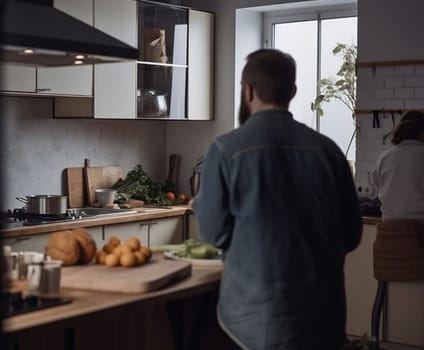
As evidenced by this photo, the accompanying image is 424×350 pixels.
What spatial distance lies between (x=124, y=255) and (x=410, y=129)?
8.24ft

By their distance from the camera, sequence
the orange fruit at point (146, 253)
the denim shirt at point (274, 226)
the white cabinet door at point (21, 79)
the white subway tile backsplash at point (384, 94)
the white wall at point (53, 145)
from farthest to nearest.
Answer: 1. the white subway tile backsplash at point (384, 94)
2. the white wall at point (53, 145)
3. the white cabinet door at point (21, 79)
4. the orange fruit at point (146, 253)
5. the denim shirt at point (274, 226)

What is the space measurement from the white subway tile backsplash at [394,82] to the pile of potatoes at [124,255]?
2934 mm

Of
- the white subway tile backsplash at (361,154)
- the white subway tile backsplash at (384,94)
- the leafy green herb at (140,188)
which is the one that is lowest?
the leafy green herb at (140,188)

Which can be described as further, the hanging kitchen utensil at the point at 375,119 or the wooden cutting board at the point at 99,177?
the wooden cutting board at the point at 99,177

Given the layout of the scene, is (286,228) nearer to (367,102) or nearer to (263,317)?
(263,317)

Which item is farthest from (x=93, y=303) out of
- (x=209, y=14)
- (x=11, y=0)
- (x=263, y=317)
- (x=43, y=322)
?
(x=209, y=14)

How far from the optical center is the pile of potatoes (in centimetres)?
270

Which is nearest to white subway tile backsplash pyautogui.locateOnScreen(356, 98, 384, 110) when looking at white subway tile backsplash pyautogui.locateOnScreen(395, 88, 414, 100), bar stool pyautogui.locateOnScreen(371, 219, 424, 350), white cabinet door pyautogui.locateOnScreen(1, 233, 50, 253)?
white subway tile backsplash pyautogui.locateOnScreen(395, 88, 414, 100)

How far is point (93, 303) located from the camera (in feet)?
7.38

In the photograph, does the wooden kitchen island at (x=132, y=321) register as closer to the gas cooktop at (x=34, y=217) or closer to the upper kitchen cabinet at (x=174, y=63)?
the gas cooktop at (x=34, y=217)

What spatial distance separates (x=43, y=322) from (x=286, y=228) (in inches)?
31.1

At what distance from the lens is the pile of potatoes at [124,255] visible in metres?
2.70

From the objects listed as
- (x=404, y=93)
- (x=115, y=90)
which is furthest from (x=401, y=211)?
(x=115, y=90)

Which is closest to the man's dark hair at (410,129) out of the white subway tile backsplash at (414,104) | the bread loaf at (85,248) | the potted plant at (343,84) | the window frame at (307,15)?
the white subway tile backsplash at (414,104)
